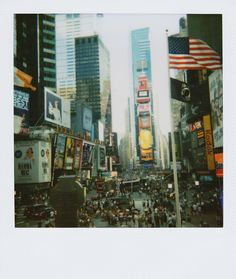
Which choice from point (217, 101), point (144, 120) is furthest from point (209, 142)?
point (144, 120)

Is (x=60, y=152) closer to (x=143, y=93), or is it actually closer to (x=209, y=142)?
(x=209, y=142)

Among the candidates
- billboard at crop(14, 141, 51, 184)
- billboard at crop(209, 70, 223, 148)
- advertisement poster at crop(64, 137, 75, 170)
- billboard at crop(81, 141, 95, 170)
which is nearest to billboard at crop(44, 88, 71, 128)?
advertisement poster at crop(64, 137, 75, 170)

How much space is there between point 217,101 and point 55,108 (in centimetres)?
1733

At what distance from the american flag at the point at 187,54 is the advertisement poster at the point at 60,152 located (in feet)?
63.3

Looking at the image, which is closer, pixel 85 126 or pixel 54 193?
pixel 54 193

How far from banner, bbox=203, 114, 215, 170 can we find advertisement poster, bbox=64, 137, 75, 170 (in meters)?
13.8

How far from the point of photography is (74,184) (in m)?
4.59

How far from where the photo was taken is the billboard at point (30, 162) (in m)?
20.7

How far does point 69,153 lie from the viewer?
2869cm

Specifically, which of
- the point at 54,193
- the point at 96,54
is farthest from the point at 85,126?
the point at 96,54

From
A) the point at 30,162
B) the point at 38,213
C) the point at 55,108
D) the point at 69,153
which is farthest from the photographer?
Result: the point at 69,153

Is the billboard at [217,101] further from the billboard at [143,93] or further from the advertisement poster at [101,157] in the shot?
the billboard at [143,93]

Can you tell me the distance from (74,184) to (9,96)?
4.92 m
